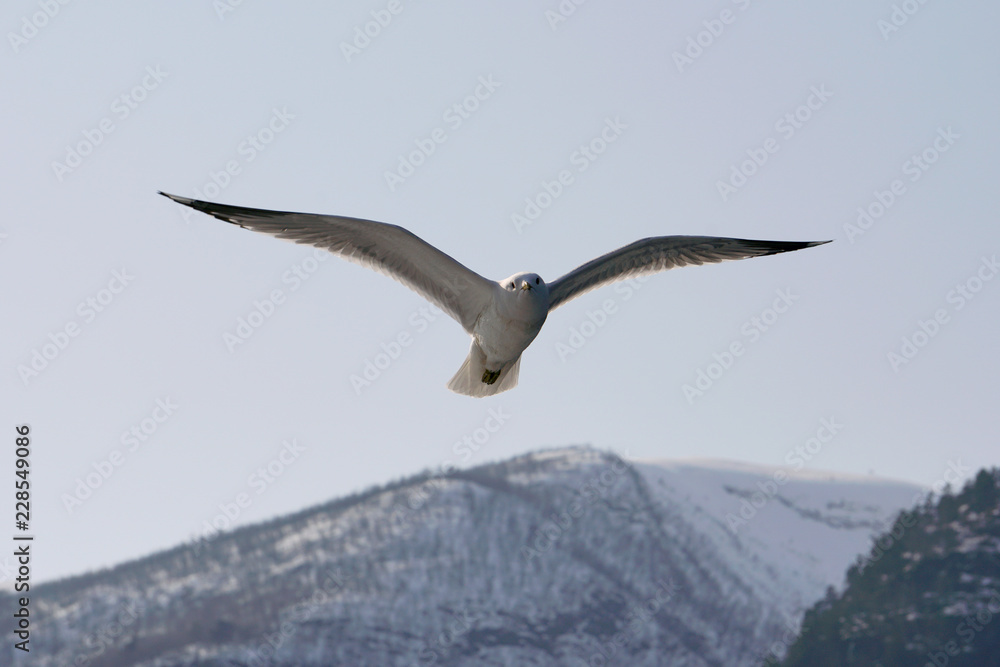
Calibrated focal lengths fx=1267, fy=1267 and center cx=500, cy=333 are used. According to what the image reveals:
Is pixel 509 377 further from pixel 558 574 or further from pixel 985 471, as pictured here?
pixel 558 574

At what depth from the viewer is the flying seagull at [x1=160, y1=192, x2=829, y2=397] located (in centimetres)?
1666

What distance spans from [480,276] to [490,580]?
373 ft

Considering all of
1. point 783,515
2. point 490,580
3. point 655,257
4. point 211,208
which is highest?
point 783,515

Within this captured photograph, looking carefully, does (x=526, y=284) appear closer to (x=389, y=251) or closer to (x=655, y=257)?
(x=389, y=251)

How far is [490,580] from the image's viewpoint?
128m

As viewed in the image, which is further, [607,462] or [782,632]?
[607,462]

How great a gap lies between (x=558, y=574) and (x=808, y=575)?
30.7 meters

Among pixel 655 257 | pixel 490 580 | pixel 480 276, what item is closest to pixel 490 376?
pixel 480 276

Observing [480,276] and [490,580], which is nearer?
[480,276]

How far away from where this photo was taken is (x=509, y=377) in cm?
1853

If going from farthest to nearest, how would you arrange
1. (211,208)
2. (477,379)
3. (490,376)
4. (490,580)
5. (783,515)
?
(783,515), (490,580), (477,379), (490,376), (211,208)

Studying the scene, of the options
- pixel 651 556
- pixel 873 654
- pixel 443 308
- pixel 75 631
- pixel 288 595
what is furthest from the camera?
pixel 651 556

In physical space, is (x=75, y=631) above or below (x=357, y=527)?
below

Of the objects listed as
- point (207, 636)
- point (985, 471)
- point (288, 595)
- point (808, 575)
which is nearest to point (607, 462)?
point (808, 575)
